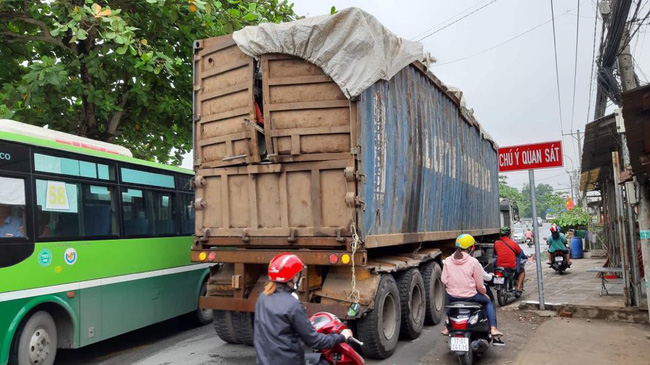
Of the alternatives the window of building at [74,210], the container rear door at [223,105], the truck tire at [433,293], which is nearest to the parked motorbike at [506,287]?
the truck tire at [433,293]

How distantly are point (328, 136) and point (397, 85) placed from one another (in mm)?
1636

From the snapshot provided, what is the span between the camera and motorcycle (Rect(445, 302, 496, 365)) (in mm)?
5238

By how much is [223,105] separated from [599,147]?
7.96 m

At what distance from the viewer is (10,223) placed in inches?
204

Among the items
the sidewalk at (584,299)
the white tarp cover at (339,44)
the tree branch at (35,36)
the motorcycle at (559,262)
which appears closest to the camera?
the white tarp cover at (339,44)

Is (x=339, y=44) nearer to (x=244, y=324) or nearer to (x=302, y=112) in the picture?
(x=302, y=112)

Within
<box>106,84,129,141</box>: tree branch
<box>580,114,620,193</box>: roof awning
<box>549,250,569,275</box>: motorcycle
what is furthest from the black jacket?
<box>549,250,569,275</box>: motorcycle

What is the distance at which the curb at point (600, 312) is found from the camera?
7.54 metres

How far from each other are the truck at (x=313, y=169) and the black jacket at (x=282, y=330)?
209 cm

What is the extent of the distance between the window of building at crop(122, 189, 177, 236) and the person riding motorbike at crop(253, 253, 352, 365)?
4.42 meters

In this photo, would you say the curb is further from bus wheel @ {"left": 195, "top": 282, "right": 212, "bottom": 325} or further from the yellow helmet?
bus wheel @ {"left": 195, "top": 282, "right": 212, "bottom": 325}

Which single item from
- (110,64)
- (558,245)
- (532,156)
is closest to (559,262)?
(558,245)

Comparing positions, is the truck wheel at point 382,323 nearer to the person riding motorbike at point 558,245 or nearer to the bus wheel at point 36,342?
the bus wheel at point 36,342

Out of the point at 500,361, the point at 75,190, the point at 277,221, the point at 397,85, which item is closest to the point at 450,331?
the point at 500,361
